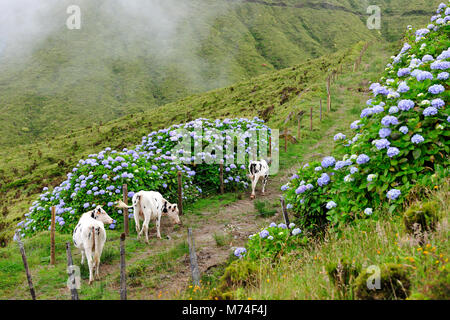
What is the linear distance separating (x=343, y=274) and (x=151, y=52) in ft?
415

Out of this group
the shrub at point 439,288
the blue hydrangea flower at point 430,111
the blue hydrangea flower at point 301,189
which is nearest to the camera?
the shrub at point 439,288

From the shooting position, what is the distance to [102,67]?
351ft

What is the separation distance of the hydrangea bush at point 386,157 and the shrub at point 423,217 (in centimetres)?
78

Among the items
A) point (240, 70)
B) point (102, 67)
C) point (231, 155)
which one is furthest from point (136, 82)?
point (231, 155)

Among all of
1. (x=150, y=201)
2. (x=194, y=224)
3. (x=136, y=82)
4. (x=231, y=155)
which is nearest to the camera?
(x=150, y=201)

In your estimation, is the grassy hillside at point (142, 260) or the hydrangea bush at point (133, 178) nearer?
the grassy hillside at point (142, 260)

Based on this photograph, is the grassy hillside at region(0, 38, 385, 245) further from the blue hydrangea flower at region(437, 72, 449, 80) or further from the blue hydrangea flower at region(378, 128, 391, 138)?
the blue hydrangea flower at region(378, 128, 391, 138)

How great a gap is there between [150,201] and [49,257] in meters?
3.02

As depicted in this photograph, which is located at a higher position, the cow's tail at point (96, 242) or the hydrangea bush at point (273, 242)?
the hydrangea bush at point (273, 242)

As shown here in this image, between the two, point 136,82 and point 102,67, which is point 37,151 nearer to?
point 136,82

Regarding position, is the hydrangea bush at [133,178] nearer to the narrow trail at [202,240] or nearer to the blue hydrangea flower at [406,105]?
the narrow trail at [202,240]

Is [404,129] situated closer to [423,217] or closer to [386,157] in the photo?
[386,157]

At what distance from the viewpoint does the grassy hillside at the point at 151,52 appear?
8544 cm

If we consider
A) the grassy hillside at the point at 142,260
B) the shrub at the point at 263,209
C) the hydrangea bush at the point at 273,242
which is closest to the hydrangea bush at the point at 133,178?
the grassy hillside at the point at 142,260
